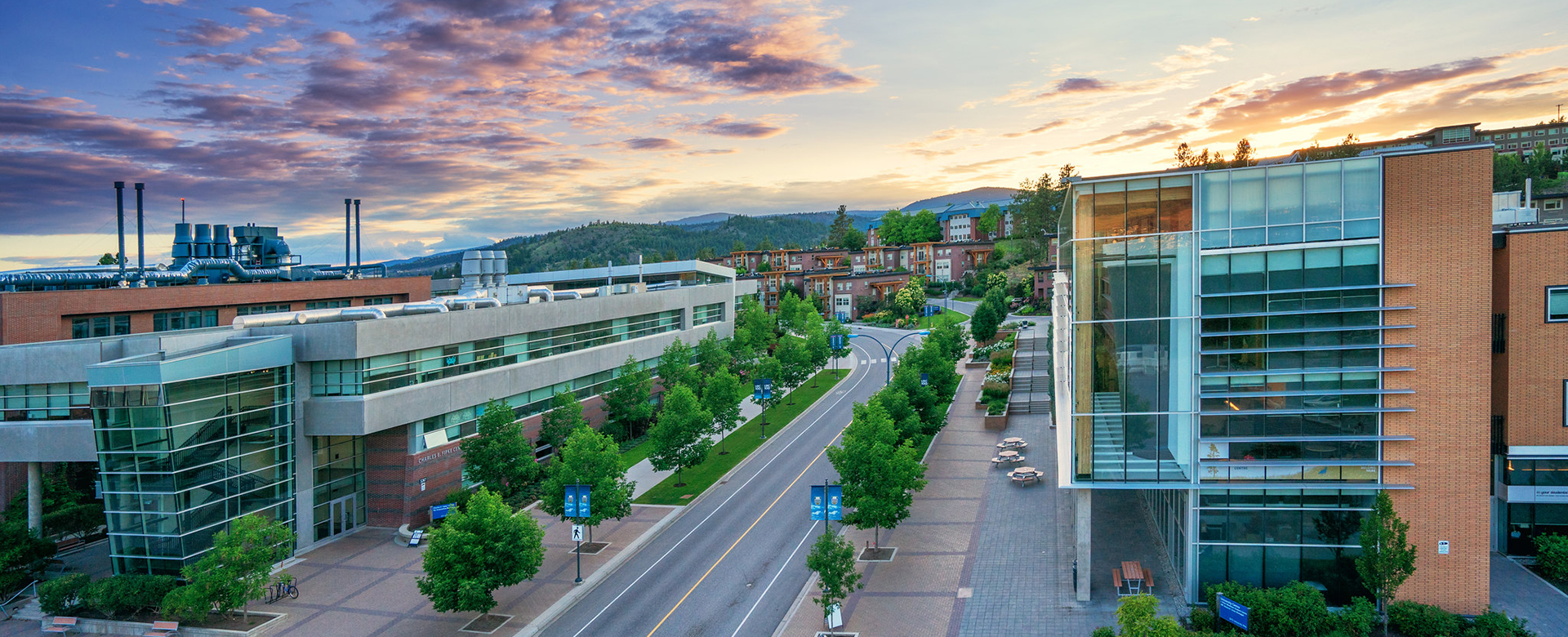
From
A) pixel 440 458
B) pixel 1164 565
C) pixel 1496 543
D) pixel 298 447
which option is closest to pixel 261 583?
pixel 298 447

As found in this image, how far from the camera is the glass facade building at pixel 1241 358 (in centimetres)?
2478

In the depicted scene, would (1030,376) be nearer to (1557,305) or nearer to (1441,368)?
(1557,305)

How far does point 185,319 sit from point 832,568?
4938 centimetres

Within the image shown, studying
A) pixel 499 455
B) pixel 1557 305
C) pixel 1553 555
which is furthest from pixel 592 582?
pixel 1557 305

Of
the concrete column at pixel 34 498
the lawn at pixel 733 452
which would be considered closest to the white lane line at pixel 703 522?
the lawn at pixel 733 452

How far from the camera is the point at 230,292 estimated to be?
57.7m

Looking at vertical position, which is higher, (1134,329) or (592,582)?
(1134,329)

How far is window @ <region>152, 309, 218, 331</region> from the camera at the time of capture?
5108 cm

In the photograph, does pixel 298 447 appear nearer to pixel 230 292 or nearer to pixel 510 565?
pixel 510 565

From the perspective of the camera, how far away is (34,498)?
114 feet

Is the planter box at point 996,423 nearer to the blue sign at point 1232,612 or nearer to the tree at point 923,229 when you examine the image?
the blue sign at point 1232,612

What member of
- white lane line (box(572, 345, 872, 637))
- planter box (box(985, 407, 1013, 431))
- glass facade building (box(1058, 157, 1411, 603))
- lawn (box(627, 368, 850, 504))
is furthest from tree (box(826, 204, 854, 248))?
glass facade building (box(1058, 157, 1411, 603))

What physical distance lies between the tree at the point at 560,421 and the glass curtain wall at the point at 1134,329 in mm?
27407

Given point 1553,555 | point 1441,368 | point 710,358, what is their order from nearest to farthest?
point 1441,368
point 1553,555
point 710,358
